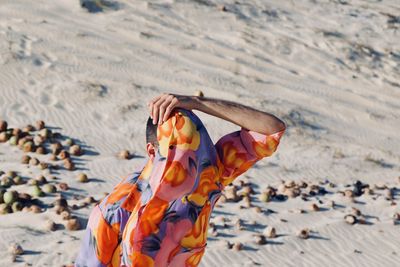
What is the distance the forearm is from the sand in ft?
10.2

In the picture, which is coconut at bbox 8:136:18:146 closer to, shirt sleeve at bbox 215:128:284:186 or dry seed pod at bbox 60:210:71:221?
dry seed pod at bbox 60:210:71:221

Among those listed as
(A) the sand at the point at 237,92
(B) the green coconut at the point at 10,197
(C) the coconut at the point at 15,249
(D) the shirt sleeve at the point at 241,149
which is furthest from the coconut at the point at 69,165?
(D) the shirt sleeve at the point at 241,149

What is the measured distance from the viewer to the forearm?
336cm

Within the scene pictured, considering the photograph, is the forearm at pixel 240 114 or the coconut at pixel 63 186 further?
the coconut at pixel 63 186

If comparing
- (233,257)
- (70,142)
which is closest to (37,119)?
(70,142)

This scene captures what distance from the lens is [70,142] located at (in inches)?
337

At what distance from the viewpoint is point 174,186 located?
321cm

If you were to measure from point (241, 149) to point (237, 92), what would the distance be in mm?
7128

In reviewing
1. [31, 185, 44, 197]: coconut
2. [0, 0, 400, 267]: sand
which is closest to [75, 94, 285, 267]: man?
[0, 0, 400, 267]: sand

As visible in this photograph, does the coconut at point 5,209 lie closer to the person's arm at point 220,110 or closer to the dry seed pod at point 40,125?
the dry seed pod at point 40,125

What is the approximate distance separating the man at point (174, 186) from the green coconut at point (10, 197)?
3.49 m

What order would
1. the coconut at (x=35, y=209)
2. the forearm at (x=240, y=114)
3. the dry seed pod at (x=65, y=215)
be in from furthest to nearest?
the coconut at (x=35, y=209), the dry seed pod at (x=65, y=215), the forearm at (x=240, y=114)

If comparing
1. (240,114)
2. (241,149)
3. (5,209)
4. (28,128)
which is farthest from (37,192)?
(240,114)

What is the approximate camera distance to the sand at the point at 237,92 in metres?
7.05
